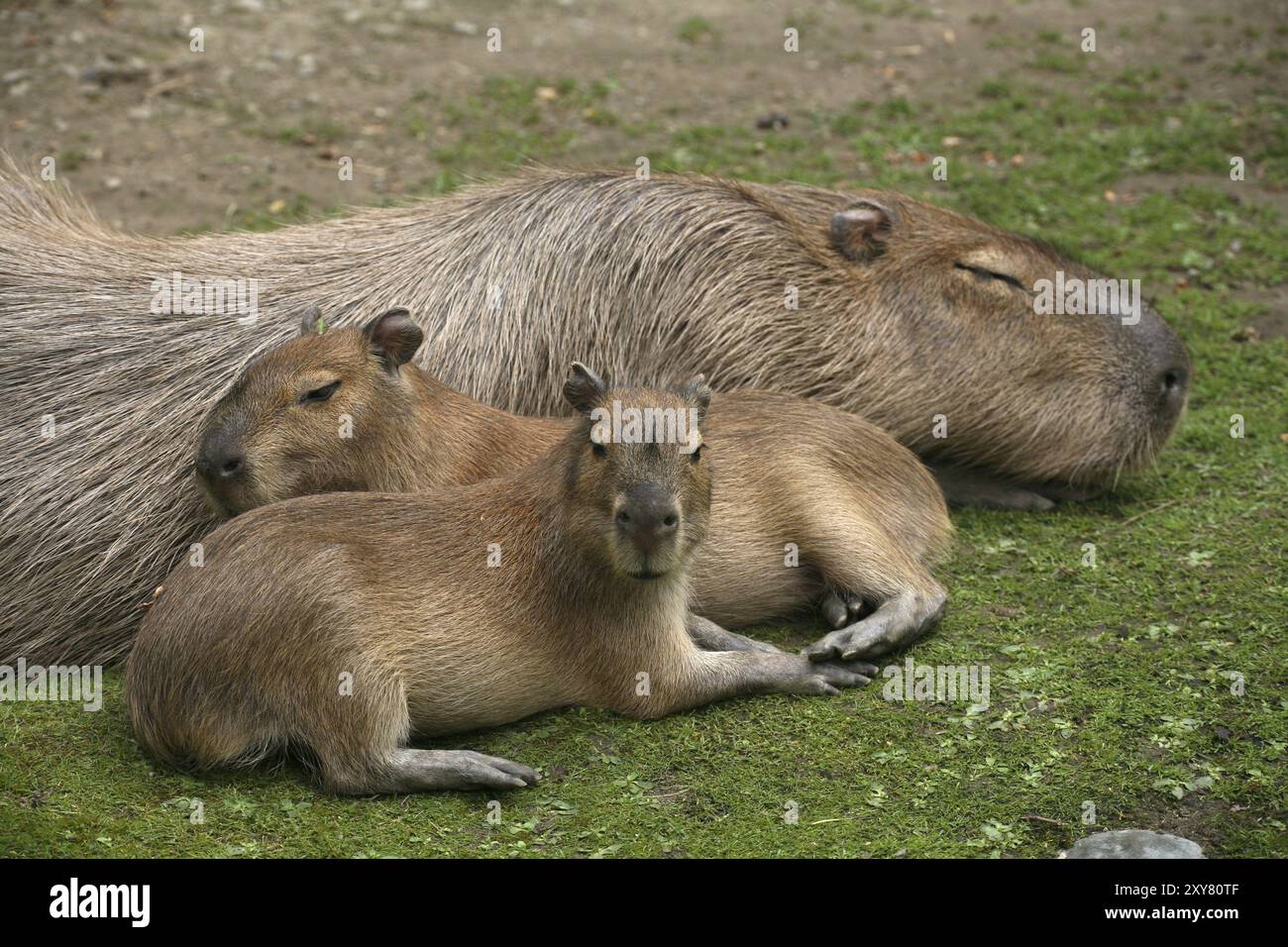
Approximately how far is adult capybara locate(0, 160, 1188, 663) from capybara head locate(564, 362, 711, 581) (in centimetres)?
143

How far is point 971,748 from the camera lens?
15.5 feet

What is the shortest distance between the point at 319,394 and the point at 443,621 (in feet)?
3.15

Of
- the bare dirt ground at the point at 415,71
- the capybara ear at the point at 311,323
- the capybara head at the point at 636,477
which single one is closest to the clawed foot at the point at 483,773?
the capybara head at the point at 636,477

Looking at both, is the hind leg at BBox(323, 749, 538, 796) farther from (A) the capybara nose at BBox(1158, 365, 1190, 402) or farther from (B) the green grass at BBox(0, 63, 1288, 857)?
(A) the capybara nose at BBox(1158, 365, 1190, 402)

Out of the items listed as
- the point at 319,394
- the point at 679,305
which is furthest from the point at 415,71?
the point at 319,394

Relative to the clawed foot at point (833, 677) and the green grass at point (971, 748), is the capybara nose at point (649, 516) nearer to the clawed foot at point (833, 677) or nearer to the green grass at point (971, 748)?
the green grass at point (971, 748)

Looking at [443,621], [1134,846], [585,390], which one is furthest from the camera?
[585,390]

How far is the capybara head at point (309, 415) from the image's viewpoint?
4.95 metres

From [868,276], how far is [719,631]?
1.85 m

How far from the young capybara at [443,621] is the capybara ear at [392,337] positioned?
1.99ft

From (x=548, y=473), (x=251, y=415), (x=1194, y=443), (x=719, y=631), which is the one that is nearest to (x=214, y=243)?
(x=251, y=415)

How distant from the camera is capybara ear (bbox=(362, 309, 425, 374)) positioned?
5238 mm

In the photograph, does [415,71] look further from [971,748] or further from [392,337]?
[971,748]

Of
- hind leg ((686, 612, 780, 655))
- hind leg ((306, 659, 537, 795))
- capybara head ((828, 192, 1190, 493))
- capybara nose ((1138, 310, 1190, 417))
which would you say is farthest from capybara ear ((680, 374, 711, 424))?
capybara nose ((1138, 310, 1190, 417))
